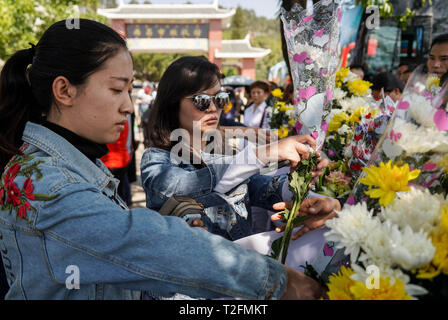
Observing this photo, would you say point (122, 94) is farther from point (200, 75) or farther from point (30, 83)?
point (200, 75)

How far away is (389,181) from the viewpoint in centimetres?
87

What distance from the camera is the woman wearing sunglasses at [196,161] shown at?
1732mm

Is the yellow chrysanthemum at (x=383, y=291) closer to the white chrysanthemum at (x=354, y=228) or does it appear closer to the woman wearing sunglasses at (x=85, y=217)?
the white chrysanthemum at (x=354, y=228)

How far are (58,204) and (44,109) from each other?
50 cm

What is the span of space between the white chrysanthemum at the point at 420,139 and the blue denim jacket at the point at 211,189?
2.91 ft

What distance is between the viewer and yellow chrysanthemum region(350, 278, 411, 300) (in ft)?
2.53

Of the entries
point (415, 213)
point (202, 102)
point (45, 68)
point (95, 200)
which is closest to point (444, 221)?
point (415, 213)

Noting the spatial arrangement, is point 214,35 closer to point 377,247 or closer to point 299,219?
point 299,219

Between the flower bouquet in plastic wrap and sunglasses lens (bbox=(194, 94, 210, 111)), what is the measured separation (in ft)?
3.81

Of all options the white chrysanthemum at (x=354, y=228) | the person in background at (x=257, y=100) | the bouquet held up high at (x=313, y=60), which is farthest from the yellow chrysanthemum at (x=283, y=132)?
the person in background at (x=257, y=100)

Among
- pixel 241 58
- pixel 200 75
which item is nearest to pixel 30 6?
pixel 200 75

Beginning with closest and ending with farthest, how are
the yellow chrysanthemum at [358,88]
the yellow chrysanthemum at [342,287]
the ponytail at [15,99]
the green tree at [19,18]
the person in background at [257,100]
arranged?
the yellow chrysanthemum at [342,287] < the ponytail at [15,99] < the yellow chrysanthemum at [358,88] < the person in background at [257,100] < the green tree at [19,18]

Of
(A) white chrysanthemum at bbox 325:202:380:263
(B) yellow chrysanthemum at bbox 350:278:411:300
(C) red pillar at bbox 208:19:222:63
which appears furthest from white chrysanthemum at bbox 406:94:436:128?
(C) red pillar at bbox 208:19:222:63
